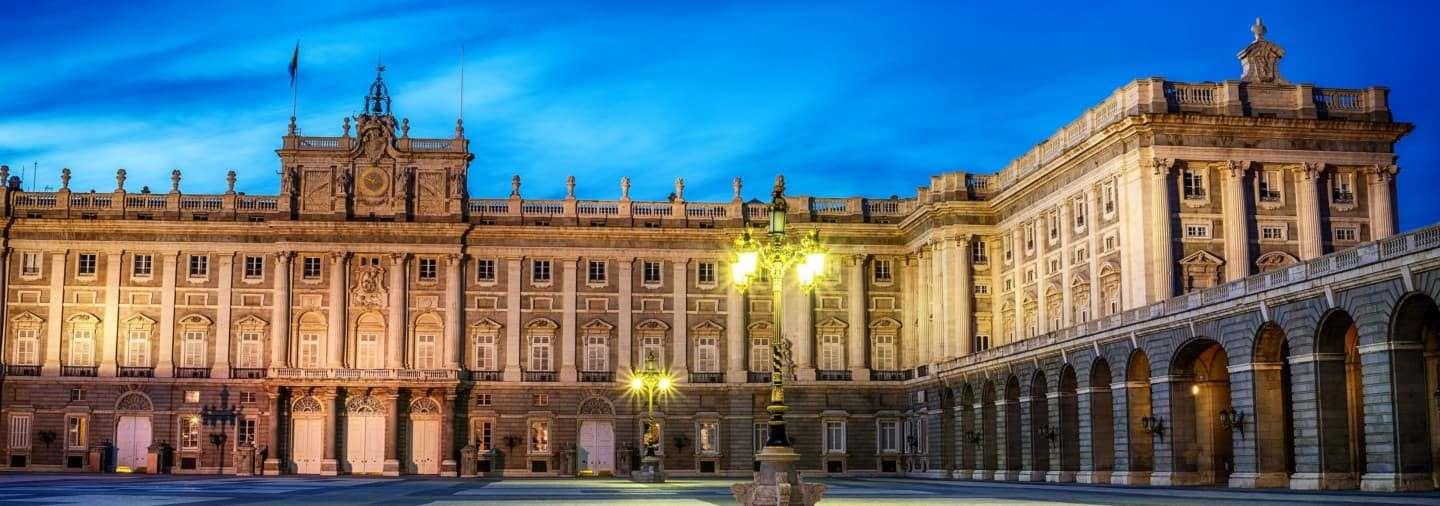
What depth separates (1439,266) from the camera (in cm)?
3906

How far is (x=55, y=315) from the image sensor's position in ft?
274

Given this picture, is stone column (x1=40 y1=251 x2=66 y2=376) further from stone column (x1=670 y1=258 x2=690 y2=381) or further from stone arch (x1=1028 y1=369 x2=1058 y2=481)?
stone arch (x1=1028 y1=369 x2=1058 y2=481)

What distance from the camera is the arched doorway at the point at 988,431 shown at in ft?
243

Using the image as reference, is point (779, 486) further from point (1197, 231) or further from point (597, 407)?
point (597, 407)

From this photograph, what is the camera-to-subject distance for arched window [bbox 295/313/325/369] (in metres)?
84.6

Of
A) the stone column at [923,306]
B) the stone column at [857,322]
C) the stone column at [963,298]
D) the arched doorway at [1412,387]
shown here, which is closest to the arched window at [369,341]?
the stone column at [857,322]

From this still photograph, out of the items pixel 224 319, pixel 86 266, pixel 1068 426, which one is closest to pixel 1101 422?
pixel 1068 426

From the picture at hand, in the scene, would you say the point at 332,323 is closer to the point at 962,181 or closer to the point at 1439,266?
the point at 962,181

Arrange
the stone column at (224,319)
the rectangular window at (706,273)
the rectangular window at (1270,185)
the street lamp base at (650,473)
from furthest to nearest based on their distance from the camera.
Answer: the rectangular window at (706,273) < the stone column at (224,319) < the street lamp base at (650,473) < the rectangular window at (1270,185)

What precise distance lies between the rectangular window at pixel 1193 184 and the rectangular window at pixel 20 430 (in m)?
56.6

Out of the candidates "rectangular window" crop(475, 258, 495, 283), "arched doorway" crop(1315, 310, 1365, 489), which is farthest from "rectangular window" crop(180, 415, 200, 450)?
"arched doorway" crop(1315, 310, 1365, 489)

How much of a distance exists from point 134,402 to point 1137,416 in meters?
50.9

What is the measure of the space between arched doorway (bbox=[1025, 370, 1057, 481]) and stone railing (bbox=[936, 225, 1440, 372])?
1.52 m

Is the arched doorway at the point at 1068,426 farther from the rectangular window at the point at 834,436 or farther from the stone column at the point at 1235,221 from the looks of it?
the rectangular window at the point at 834,436
